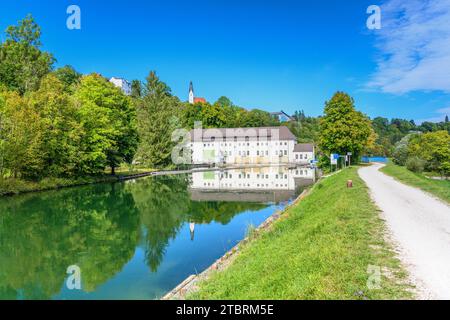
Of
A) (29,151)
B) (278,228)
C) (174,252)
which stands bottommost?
(174,252)

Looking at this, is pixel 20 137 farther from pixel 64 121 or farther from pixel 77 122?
pixel 77 122

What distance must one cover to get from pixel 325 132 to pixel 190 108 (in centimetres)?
4495

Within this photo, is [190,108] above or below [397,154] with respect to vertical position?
above

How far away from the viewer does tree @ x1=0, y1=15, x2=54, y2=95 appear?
45.8 meters

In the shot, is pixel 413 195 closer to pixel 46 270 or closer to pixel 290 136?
pixel 46 270

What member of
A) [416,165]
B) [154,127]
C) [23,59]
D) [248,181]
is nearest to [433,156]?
[416,165]

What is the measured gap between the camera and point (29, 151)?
2758cm

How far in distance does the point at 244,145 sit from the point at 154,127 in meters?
29.1

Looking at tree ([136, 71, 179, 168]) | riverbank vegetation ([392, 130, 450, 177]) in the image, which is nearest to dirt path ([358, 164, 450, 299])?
riverbank vegetation ([392, 130, 450, 177])

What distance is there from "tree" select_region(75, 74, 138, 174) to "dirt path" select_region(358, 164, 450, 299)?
29.3 meters

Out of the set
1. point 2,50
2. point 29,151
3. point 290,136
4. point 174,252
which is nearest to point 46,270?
point 174,252

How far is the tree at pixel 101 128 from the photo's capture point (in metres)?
34.7

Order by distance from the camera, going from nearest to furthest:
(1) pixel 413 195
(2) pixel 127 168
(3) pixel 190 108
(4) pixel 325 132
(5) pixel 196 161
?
(1) pixel 413 195
(4) pixel 325 132
(2) pixel 127 168
(5) pixel 196 161
(3) pixel 190 108
